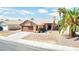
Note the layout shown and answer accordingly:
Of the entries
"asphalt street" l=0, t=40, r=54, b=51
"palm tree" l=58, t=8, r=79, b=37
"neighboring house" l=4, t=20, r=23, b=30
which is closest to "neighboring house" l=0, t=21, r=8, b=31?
"neighboring house" l=4, t=20, r=23, b=30

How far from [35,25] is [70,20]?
45 cm

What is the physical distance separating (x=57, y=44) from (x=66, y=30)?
0.21m

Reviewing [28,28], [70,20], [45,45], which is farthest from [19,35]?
[70,20]

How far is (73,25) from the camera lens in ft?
8.55

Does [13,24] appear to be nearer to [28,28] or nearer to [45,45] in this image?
[28,28]

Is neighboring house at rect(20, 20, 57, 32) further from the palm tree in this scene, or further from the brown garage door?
the palm tree

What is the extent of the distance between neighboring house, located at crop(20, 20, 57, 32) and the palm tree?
10cm

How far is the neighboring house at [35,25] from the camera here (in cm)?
264

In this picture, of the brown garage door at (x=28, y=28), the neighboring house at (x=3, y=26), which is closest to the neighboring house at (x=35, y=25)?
the brown garage door at (x=28, y=28)
